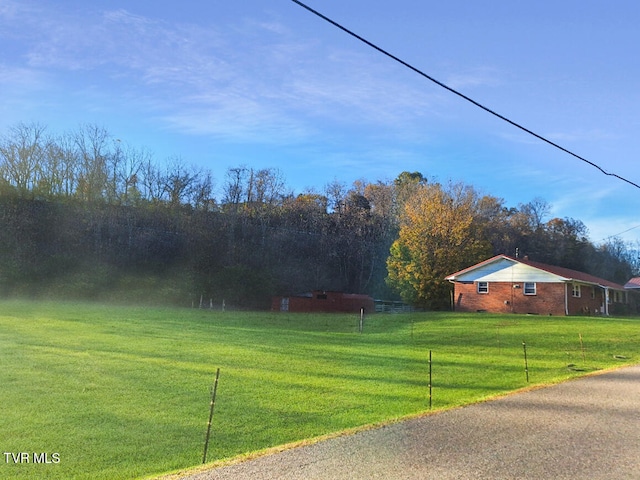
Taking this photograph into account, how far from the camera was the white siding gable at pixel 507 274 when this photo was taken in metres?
39.7

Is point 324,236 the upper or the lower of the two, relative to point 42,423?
upper

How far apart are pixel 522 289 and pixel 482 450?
3561 centimetres

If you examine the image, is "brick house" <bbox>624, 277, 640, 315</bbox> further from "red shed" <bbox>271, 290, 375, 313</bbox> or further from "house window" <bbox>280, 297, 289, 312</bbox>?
"house window" <bbox>280, 297, 289, 312</bbox>

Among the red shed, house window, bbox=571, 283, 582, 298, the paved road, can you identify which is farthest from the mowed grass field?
the red shed

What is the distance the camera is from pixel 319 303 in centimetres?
4616

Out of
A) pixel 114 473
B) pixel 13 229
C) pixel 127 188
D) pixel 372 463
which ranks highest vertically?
pixel 127 188

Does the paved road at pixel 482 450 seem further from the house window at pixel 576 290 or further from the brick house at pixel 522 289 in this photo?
the house window at pixel 576 290

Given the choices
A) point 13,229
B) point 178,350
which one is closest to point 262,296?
point 13,229

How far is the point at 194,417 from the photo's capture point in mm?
10297

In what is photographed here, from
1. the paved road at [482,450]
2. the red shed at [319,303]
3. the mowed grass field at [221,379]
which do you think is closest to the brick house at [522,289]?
the red shed at [319,303]

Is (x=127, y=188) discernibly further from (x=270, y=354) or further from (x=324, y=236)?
(x=270, y=354)

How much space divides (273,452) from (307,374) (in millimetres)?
7331

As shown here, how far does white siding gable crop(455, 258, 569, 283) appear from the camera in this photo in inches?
1561

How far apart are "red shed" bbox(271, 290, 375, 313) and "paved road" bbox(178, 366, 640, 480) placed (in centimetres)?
3588
